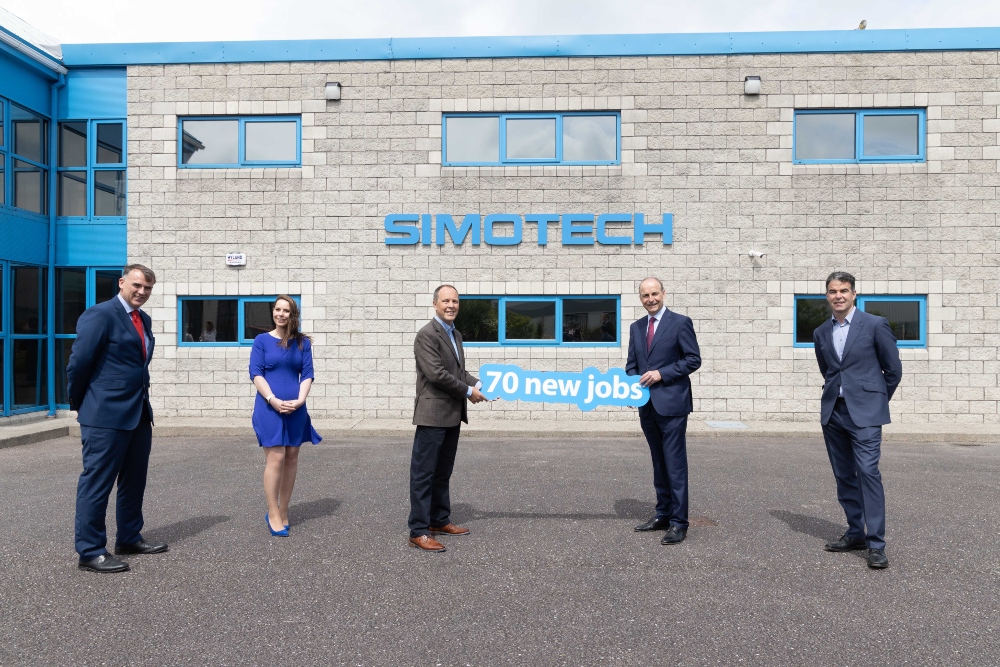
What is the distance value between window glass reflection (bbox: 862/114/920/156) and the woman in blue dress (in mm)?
11169

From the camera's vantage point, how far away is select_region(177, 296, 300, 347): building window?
12.8 metres

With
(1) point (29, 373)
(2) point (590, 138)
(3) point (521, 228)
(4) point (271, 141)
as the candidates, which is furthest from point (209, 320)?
(2) point (590, 138)

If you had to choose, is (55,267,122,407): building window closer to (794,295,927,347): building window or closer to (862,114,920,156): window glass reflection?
(794,295,927,347): building window

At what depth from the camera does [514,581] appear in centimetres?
439

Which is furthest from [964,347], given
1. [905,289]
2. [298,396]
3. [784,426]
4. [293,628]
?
[293,628]

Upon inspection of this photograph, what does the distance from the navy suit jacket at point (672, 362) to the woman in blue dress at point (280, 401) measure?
2614mm

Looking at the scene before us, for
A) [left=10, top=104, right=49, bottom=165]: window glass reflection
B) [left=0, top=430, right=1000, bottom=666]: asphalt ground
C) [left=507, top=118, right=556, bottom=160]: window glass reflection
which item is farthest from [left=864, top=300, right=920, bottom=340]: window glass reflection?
[left=10, top=104, right=49, bottom=165]: window glass reflection

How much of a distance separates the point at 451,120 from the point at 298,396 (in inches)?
339

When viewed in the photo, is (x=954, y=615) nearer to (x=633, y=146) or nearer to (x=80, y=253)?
(x=633, y=146)

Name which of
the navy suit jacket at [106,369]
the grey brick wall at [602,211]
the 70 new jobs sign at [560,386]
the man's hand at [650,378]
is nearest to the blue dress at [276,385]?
the navy suit jacket at [106,369]

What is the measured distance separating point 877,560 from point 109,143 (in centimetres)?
1401

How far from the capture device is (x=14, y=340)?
40.4 ft

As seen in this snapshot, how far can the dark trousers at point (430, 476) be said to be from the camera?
516 cm

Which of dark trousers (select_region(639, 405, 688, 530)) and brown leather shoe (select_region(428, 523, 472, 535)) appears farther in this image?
brown leather shoe (select_region(428, 523, 472, 535))
